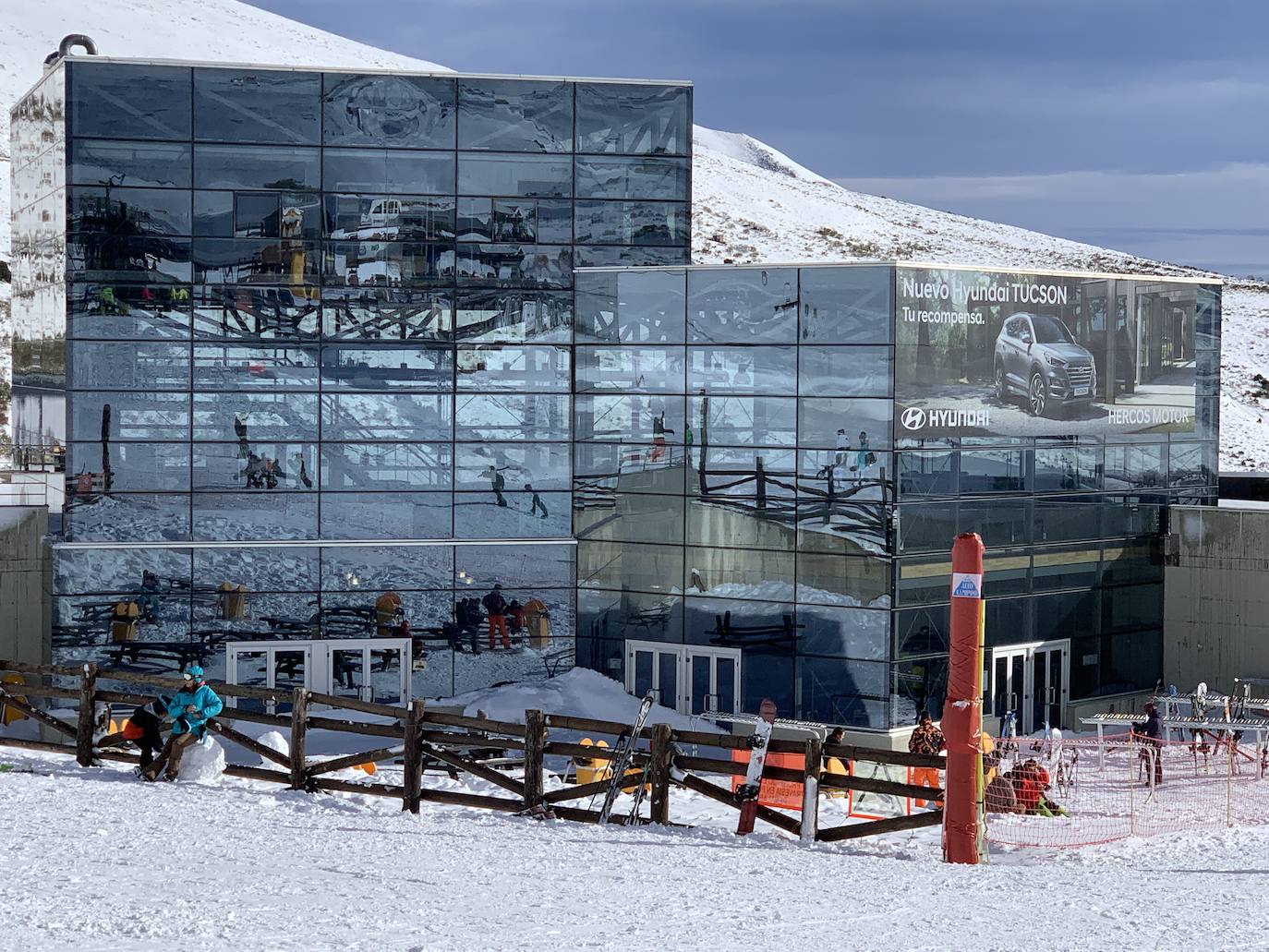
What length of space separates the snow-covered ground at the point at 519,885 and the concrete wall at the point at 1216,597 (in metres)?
14.8

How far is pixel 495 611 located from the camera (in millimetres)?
30391

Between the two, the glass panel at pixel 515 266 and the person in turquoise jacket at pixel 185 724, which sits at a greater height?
the glass panel at pixel 515 266

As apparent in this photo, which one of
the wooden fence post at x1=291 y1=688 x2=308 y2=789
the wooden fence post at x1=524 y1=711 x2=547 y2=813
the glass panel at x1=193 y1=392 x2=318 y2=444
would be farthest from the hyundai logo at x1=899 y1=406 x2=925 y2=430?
the wooden fence post at x1=291 y1=688 x2=308 y2=789

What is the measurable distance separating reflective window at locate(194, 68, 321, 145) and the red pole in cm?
1728

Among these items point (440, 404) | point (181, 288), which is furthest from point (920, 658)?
point (181, 288)

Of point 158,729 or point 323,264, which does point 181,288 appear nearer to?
point 323,264

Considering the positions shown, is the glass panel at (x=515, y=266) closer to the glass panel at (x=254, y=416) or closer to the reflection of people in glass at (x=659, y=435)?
the reflection of people in glass at (x=659, y=435)

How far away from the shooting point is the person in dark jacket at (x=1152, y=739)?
21580 mm

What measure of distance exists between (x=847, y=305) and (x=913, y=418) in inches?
89.0

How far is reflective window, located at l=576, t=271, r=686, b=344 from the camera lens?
28.8m

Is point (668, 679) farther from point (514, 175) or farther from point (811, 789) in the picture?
point (811, 789)

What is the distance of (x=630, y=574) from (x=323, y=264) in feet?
26.5

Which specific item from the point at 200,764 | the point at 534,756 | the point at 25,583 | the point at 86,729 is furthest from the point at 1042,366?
the point at 25,583

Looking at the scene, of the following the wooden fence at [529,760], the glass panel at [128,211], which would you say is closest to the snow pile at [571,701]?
the glass panel at [128,211]
